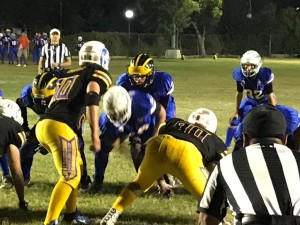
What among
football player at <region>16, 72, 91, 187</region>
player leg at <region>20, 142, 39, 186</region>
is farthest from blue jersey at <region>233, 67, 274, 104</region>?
player leg at <region>20, 142, 39, 186</region>

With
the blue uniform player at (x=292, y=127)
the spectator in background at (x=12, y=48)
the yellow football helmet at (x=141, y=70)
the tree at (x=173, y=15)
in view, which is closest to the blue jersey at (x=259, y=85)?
the blue uniform player at (x=292, y=127)

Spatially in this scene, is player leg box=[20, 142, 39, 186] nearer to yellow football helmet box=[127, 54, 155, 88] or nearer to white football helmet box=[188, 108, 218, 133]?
yellow football helmet box=[127, 54, 155, 88]

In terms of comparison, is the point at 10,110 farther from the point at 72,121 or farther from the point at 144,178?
the point at 144,178

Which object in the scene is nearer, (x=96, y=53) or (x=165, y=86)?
(x=96, y=53)

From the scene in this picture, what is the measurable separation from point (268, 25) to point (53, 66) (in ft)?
139

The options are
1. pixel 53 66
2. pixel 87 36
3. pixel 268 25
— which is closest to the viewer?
pixel 53 66

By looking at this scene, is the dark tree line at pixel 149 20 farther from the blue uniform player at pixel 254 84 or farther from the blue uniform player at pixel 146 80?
the blue uniform player at pixel 146 80

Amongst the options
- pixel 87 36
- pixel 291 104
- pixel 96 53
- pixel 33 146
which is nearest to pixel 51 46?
pixel 291 104

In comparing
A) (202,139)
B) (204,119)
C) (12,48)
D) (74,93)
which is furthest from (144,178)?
(12,48)

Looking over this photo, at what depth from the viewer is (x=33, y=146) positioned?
592 cm

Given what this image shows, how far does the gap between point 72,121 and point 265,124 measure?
2.38 metres

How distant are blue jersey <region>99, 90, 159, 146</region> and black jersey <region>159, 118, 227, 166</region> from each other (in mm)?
1045

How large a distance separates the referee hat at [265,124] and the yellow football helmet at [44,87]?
126 inches

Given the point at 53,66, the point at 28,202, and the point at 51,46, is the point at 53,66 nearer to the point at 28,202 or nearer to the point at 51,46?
the point at 51,46
